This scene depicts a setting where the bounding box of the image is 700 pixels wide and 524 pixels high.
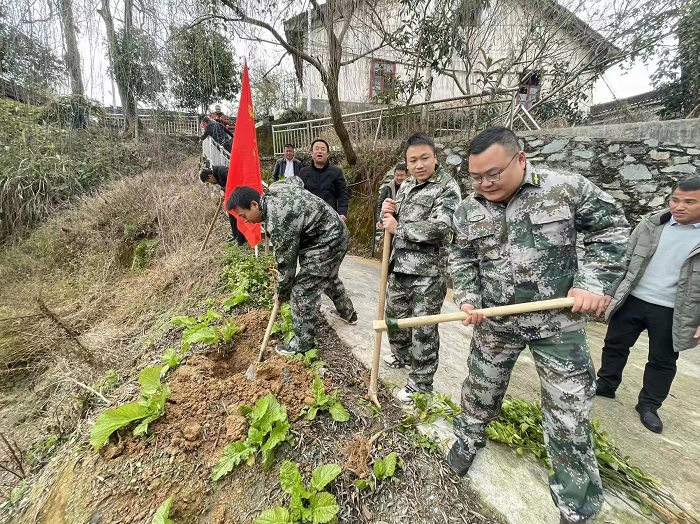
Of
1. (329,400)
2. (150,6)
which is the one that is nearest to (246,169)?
(150,6)

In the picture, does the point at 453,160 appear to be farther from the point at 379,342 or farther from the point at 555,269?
the point at 555,269

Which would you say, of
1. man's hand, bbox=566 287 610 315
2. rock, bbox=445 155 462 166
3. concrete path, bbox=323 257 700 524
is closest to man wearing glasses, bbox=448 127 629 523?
man's hand, bbox=566 287 610 315

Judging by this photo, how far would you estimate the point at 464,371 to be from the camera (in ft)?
9.28

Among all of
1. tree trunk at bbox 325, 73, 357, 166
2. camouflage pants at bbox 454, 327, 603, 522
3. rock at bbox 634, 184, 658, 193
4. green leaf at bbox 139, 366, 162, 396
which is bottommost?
green leaf at bbox 139, 366, 162, 396

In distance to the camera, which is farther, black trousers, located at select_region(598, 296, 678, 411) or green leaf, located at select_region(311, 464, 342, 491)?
black trousers, located at select_region(598, 296, 678, 411)

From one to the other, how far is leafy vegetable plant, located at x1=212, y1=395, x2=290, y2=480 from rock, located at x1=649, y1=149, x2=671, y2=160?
565 centimetres

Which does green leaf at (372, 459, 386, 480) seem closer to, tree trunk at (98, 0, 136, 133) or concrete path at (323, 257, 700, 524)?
concrete path at (323, 257, 700, 524)

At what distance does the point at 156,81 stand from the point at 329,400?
4.69 meters

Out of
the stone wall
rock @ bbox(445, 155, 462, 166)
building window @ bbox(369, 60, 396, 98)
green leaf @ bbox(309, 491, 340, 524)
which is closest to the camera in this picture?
green leaf @ bbox(309, 491, 340, 524)

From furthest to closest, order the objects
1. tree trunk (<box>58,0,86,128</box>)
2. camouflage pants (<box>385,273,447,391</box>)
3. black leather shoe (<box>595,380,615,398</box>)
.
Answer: tree trunk (<box>58,0,86,128</box>), black leather shoe (<box>595,380,615,398</box>), camouflage pants (<box>385,273,447,391</box>)

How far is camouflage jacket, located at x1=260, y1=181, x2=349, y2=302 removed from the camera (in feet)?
8.42

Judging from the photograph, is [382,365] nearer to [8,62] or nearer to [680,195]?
[680,195]

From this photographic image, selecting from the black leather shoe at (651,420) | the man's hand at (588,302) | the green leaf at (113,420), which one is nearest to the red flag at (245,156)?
the green leaf at (113,420)

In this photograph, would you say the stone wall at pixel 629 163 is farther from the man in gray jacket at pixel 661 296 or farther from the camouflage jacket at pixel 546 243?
the camouflage jacket at pixel 546 243
